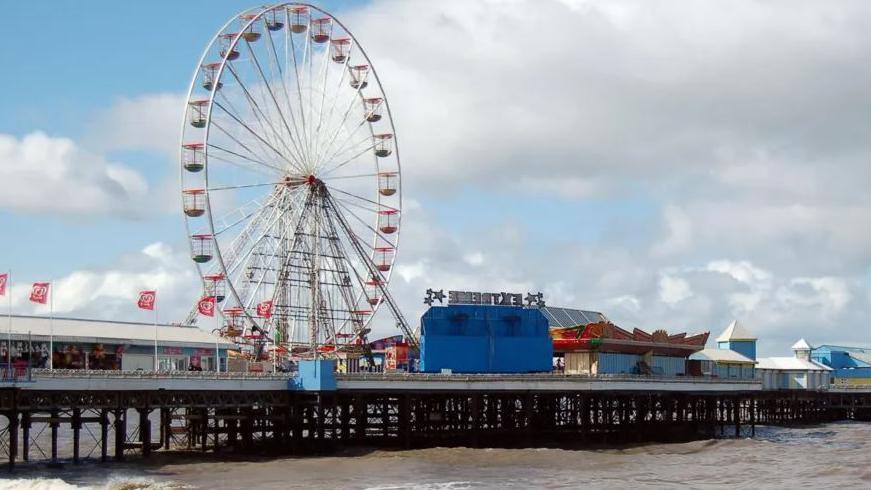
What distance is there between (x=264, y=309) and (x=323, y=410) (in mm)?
8698

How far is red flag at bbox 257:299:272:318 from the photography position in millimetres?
70500

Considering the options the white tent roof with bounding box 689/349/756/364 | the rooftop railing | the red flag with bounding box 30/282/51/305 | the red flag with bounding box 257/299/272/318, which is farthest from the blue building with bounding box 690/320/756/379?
the red flag with bounding box 30/282/51/305

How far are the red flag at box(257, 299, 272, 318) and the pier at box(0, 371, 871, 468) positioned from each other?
5533 mm

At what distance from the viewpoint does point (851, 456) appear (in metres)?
63.8

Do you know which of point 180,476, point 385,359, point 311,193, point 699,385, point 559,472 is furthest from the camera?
point 385,359

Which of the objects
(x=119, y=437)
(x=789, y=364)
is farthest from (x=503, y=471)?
(x=789, y=364)

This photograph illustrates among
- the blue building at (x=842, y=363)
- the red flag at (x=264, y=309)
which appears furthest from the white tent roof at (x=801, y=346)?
the red flag at (x=264, y=309)

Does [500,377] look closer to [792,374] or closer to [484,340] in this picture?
[484,340]

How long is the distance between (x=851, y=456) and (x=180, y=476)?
1399 inches

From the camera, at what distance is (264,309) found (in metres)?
70.7

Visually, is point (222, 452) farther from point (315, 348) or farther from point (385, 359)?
point (385, 359)

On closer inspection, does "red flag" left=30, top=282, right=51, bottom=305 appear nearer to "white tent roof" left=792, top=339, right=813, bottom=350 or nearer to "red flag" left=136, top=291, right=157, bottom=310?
"red flag" left=136, top=291, right=157, bottom=310

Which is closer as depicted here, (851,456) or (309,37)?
(851,456)

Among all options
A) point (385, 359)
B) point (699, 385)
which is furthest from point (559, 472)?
point (385, 359)
